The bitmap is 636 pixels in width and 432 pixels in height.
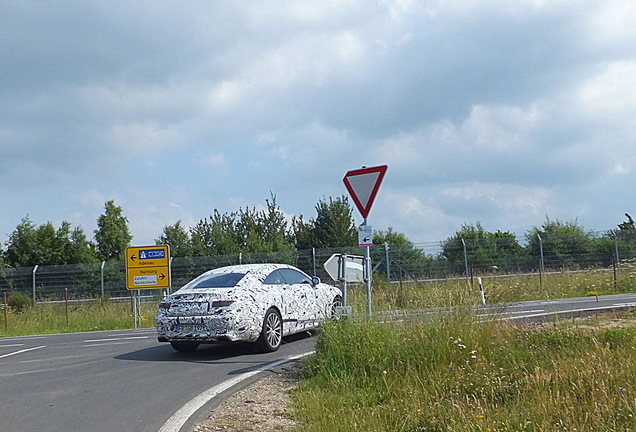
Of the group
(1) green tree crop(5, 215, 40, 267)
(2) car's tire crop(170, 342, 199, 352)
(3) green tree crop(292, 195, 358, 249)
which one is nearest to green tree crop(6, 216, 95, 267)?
(1) green tree crop(5, 215, 40, 267)

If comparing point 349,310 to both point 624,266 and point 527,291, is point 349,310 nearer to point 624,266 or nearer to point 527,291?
point 527,291

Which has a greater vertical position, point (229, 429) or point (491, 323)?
point (491, 323)

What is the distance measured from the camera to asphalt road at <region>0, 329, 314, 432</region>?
6938 mm

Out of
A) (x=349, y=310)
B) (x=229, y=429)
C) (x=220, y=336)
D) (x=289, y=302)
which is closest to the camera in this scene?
(x=229, y=429)

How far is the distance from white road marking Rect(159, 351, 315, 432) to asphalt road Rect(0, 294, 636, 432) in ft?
0.21

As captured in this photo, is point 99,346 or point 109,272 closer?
point 99,346

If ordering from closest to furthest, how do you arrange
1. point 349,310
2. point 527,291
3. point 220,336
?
point 349,310
point 220,336
point 527,291

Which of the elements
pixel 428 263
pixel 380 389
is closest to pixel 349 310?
pixel 380 389

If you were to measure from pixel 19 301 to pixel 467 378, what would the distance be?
25859 mm

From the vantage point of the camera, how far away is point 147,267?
2138 centimetres

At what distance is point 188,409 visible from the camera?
7180 millimetres

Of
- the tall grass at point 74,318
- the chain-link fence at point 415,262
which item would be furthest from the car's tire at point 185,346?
the chain-link fence at point 415,262

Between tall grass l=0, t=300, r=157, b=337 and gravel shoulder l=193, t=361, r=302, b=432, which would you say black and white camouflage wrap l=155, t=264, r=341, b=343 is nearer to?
gravel shoulder l=193, t=361, r=302, b=432

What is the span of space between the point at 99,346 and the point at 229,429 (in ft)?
28.3
